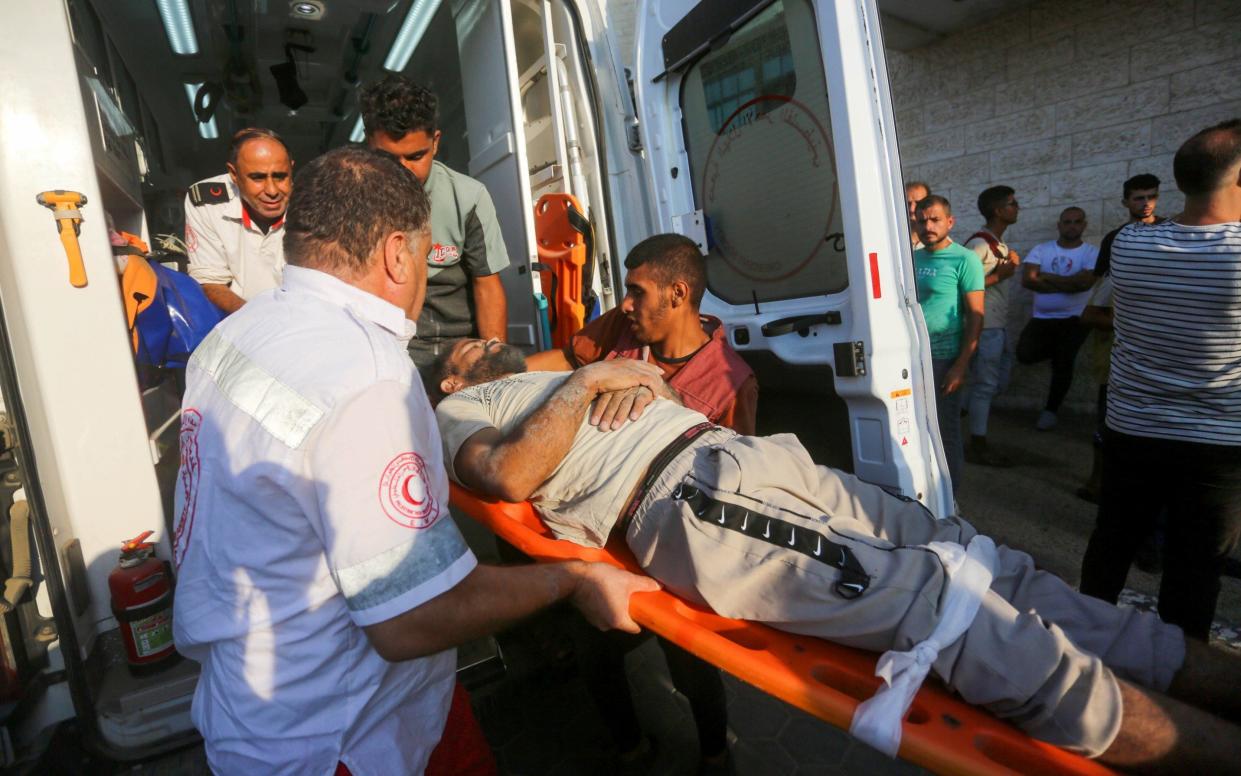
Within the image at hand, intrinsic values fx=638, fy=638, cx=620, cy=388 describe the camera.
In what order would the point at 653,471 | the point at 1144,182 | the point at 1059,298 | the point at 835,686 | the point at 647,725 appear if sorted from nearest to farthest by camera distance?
the point at 835,686, the point at 653,471, the point at 647,725, the point at 1144,182, the point at 1059,298

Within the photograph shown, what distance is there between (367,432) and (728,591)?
84 cm

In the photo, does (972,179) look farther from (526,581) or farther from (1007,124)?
(526,581)

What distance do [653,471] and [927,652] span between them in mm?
741

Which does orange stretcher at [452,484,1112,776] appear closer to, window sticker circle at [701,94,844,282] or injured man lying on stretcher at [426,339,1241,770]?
injured man lying on stretcher at [426,339,1241,770]

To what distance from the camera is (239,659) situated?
1.06 meters

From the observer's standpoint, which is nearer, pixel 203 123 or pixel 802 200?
pixel 802 200

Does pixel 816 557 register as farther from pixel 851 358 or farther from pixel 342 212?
pixel 342 212

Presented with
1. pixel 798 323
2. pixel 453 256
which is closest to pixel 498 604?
pixel 798 323

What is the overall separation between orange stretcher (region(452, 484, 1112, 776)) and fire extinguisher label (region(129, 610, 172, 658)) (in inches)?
45.3

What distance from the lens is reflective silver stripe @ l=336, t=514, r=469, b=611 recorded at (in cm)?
94

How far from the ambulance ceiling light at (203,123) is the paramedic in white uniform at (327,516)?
16.7 ft

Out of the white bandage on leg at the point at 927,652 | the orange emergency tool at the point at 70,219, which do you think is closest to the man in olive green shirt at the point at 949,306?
the white bandage on leg at the point at 927,652

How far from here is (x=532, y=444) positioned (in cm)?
170

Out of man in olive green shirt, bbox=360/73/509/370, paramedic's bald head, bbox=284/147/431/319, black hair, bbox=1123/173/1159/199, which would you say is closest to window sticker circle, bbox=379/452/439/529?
paramedic's bald head, bbox=284/147/431/319
